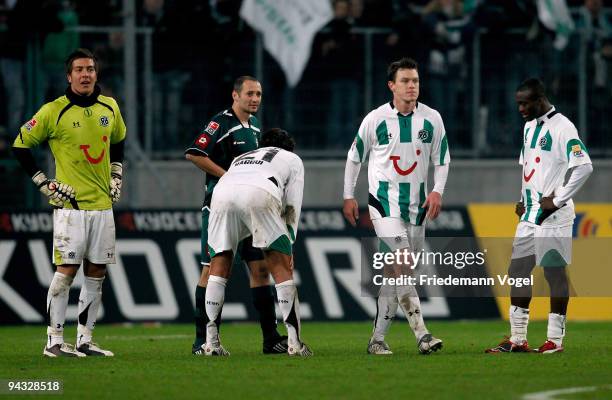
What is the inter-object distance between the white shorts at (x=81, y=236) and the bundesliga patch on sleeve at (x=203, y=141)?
1.00m

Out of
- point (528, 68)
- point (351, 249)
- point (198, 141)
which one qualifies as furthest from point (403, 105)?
point (528, 68)

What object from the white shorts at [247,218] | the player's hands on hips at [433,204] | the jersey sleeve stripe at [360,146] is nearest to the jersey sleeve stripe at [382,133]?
the jersey sleeve stripe at [360,146]

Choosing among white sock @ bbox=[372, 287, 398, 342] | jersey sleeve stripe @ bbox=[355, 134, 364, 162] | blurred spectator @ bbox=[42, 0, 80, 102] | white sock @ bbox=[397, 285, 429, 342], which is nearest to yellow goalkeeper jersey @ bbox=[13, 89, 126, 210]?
jersey sleeve stripe @ bbox=[355, 134, 364, 162]

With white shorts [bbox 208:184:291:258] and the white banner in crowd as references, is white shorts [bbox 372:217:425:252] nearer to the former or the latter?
white shorts [bbox 208:184:291:258]

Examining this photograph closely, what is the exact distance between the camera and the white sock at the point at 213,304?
1120cm

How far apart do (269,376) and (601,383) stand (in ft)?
7.58

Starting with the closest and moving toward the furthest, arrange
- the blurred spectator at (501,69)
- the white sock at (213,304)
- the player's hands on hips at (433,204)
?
the white sock at (213,304)
the player's hands on hips at (433,204)
the blurred spectator at (501,69)

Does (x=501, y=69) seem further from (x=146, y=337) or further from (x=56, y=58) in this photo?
(x=146, y=337)

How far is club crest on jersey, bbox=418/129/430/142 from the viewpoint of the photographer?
37.9 feet

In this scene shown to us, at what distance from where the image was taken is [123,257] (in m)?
16.9

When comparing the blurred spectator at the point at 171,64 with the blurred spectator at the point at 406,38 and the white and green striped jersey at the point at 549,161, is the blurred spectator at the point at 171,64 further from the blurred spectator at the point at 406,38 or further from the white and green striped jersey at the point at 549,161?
the white and green striped jersey at the point at 549,161

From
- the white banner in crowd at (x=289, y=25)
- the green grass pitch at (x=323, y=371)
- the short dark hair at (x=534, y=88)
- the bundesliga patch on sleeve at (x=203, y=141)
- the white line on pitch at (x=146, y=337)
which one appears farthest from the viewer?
the white banner in crowd at (x=289, y=25)

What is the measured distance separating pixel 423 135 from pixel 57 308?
11.2 feet

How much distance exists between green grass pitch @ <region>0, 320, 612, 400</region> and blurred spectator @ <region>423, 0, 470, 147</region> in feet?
19.4
